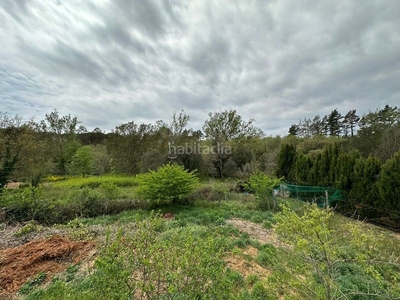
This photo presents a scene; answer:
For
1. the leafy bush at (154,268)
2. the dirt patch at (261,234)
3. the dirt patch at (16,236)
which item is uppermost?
the leafy bush at (154,268)

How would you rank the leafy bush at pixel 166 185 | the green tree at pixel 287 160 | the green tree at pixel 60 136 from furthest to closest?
the green tree at pixel 60 136, the green tree at pixel 287 160, the leafy bush at pixel 166 185

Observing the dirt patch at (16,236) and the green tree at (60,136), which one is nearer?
the dirt patch at (16,236)

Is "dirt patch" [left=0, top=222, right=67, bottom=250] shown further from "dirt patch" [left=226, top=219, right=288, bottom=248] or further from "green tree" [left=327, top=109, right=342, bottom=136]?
"green tree" [left=327, top=109, right=342, bottom=136]

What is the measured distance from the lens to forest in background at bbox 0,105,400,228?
26.0 ft

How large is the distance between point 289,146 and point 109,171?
17259 millimetres

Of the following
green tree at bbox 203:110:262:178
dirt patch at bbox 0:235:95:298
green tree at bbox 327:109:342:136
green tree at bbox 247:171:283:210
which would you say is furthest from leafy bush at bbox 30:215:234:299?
green tree at bbox 327:109:342:136

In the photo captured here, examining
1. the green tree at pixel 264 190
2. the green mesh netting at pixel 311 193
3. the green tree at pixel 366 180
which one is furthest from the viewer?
the green mesh netting at pixel 311 193

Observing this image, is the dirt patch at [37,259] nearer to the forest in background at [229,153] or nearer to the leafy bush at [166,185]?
the leafy bush at [166,185]

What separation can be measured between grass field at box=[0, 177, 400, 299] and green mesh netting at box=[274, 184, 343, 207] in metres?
2.65

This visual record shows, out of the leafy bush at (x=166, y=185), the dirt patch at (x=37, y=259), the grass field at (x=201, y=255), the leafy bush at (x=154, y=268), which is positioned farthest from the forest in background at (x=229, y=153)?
the leafy bush at (x=154, y=268)

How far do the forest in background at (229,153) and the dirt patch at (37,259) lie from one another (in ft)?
20.0

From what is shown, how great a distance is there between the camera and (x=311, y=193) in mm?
9906

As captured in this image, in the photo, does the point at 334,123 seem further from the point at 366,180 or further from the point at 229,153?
the point at 366,180

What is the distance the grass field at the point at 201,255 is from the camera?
66.2 inches
